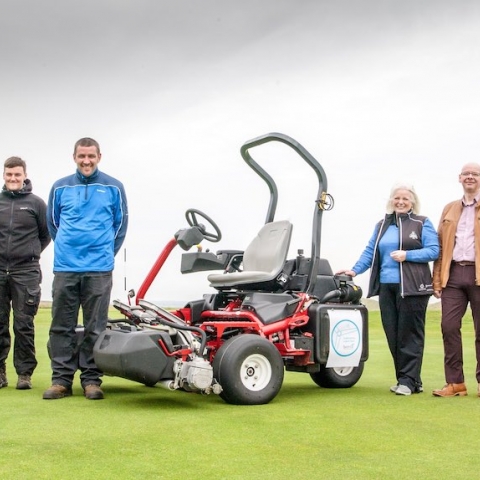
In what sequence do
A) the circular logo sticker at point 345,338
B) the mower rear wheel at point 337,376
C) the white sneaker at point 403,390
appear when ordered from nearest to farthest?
the white sneaker at point 403,390 < the circular logo sticker at point 345,338 < the mower rear wheel at point 337,376

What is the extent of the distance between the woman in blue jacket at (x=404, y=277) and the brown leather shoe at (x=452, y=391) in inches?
9.0

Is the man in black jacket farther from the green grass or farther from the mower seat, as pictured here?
the mower seat

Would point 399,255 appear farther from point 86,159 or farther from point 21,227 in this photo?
point 21,227

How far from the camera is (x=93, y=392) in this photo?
19.7 ft

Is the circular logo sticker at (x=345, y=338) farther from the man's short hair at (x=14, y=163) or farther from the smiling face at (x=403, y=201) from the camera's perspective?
the man's short hair at (x=14, y=163)

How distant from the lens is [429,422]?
16.7 feet

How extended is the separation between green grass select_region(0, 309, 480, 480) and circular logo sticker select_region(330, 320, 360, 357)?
356mm

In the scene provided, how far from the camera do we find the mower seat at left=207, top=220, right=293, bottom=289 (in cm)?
652

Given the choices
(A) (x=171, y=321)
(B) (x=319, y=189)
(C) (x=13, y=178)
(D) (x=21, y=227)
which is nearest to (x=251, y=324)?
(A) (x=171, y=321)

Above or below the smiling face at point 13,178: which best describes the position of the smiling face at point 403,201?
below

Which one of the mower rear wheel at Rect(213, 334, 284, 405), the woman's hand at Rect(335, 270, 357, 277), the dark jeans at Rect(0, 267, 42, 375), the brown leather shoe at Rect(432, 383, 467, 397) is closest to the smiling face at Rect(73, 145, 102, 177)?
the dark jeans at Rect(0, 267, 42, 375)

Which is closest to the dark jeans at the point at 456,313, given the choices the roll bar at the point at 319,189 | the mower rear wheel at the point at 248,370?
the roll bar at the point at 319,189

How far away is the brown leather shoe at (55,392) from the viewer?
590 centimetres

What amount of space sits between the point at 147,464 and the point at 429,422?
6.93 feet
